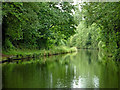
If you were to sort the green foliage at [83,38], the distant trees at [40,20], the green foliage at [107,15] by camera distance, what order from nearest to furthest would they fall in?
the green foliage at [107,15], the distant trees at [40,20], the green foliage at [83,38]

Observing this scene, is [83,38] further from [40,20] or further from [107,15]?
[107,15]

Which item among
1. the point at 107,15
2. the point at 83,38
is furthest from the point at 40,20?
the point at 83,38

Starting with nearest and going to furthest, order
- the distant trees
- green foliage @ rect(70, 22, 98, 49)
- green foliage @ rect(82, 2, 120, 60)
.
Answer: green foliage @ rect(82, 2, 120, 60) → the distant trees → green foliage @ rect(70, 22, 98, 49)

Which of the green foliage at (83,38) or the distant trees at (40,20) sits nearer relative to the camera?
the distant trees at (40,20)

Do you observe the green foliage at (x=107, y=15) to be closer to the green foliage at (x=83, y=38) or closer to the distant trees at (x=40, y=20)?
the distant trees at (x=40, y=20)

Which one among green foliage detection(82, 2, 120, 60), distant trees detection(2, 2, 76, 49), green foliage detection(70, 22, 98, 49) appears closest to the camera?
green foliage detection(82, 2, 120, 60)

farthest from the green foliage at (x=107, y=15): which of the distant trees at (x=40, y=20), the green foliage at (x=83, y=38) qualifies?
the green foliage at (x=83, y=38)

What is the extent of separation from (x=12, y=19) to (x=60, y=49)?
22.6 metres

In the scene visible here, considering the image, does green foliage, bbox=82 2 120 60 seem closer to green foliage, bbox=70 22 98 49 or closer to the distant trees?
the distant trees

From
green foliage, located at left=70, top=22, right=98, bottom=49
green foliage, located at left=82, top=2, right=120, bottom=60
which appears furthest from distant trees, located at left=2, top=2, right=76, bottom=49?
green foliage, located at left=70, top=22, right=98, bottom=49

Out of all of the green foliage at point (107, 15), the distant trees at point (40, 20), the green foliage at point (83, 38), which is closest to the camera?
the green foliage at point (107, 15)

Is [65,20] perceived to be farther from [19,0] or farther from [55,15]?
[19,0]

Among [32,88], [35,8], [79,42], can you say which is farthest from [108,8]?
[79,42]

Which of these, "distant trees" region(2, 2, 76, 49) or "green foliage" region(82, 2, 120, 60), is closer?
"green foliage" region(82, 2, 120, 60)
